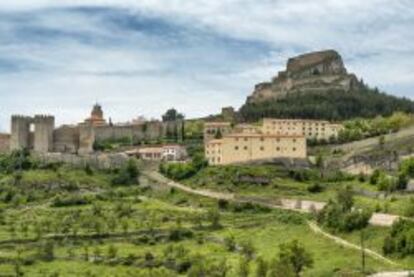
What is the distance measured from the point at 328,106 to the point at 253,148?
33.1 m

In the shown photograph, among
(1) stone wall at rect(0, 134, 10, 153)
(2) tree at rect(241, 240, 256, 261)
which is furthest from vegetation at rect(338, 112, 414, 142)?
(2) tree at rect(241, 240, 256, 261)

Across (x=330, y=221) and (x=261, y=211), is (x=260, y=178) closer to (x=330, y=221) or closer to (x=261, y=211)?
(x=261, y=211)

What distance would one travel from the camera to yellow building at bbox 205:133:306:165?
8850 cm

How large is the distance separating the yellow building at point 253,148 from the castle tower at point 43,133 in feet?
77.9

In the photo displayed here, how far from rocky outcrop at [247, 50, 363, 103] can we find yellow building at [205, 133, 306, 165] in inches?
1606

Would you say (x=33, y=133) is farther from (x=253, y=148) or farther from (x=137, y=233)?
(x=137, y=233)

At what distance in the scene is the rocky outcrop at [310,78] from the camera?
132 metres

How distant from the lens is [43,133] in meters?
106

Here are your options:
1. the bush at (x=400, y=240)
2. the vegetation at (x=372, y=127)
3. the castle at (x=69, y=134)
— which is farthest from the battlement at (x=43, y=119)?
the bush at (x=400, y=240)

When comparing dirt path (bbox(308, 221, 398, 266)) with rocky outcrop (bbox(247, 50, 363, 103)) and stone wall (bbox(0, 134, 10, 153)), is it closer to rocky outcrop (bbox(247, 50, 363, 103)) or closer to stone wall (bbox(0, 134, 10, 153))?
A: stone wall (bbox(0, 134, 10, 153))

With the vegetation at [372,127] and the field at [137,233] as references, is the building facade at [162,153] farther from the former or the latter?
the vegetation at [372,127]

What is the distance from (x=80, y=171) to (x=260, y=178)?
826 inches

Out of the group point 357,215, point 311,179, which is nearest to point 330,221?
point 357,215

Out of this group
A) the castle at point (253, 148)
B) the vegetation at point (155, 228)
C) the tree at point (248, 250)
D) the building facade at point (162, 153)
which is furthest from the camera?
the building facade at point (162, 153)
